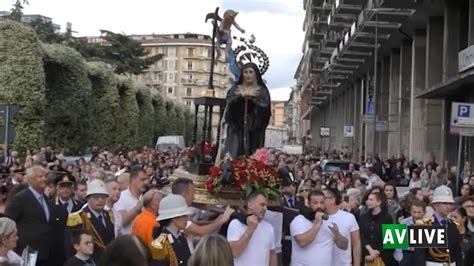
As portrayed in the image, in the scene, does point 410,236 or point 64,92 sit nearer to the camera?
point 410,236

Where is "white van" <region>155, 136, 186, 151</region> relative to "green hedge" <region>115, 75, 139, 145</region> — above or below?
below

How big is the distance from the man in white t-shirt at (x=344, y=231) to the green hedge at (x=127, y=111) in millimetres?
47910

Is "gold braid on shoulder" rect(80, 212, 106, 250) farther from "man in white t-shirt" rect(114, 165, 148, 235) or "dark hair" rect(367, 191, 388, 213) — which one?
"dark hair" rect(367, 191, 388, 213)

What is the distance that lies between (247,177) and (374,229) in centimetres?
179

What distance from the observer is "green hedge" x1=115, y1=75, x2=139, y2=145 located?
189ft

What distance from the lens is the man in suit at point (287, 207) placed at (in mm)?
10766

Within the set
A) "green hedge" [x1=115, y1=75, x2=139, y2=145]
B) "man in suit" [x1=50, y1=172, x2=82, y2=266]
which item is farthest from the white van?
"man in suit" [x1=50, y1=172, x2=82, y2=266]

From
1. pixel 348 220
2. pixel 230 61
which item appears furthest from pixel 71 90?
pixel 348 220

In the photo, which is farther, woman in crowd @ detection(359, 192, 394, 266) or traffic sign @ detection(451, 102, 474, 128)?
traffic sign @ detection(451, 102, 474, 128)

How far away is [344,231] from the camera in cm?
930

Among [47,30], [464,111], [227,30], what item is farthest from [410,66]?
[47,30]

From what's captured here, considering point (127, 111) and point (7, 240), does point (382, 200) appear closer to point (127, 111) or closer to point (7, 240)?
point (7, 240)

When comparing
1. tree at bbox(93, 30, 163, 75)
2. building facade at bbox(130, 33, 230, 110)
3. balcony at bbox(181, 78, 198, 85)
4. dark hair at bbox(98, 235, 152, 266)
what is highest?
building facade at bbox(130, 33, 230, 110)

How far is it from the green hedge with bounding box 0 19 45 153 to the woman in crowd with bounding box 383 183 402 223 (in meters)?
25.4
